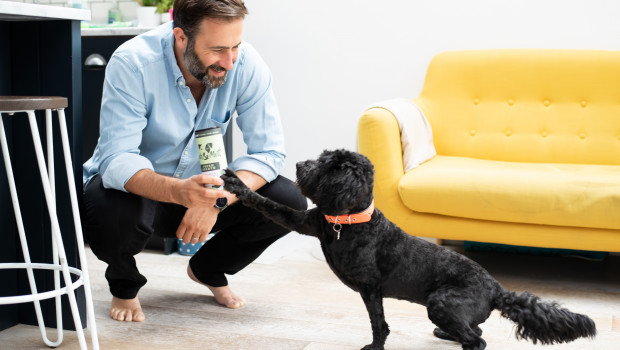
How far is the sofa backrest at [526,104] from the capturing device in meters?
2.87

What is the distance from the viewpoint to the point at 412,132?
268 cm

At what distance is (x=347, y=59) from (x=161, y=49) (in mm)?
1541

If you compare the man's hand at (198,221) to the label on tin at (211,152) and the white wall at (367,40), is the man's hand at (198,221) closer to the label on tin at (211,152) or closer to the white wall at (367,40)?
the label on tin at (211,152)

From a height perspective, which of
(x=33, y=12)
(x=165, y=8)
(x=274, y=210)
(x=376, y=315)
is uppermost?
(x=33, y=12)

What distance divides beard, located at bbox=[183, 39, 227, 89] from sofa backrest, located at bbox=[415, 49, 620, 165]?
129 cm

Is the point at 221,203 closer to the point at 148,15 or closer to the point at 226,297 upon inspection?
the point at 226,297

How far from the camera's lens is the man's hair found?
182 cm

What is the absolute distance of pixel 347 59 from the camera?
3.38 metres

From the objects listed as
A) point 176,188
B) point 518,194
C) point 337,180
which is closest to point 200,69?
point 176,188

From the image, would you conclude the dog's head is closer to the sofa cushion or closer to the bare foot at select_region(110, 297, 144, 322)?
the bare foot at select_region(110, 297, 144, 322)

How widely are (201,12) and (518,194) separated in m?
1.22

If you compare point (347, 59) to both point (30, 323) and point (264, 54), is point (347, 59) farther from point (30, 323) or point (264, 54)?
Answer: point (30, 323)

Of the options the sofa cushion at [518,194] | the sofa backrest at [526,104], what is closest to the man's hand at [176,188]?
the sofa cushion at [518,194]

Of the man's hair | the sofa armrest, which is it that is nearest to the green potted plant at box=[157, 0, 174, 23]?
the sofa armrest
